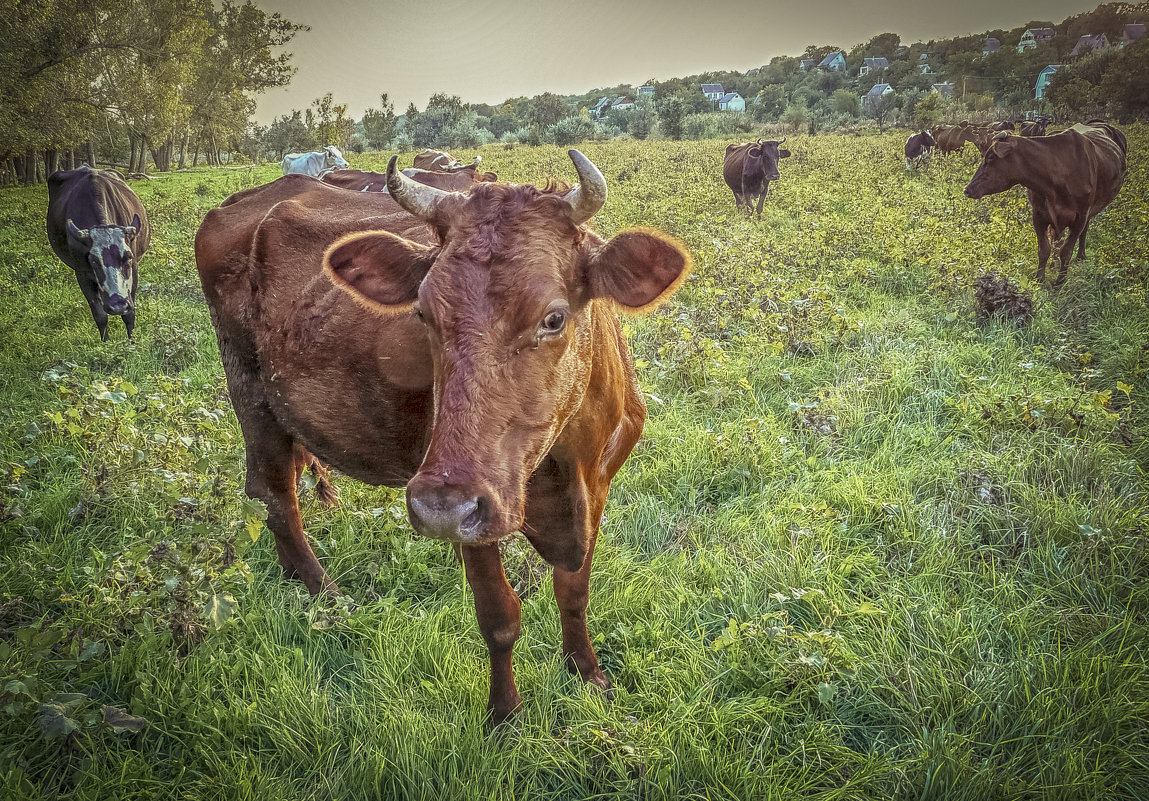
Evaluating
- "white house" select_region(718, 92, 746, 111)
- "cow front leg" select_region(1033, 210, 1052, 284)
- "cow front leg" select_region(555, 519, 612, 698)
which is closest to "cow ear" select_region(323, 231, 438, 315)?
"cow front leg" select_region(555, 519, 612, 698)

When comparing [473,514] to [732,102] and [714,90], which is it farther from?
[714,90]

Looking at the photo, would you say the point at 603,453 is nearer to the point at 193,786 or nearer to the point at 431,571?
the point at 431,571

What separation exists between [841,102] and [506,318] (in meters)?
52.3

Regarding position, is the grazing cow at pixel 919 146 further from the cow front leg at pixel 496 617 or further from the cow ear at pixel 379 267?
the cow front leg at pixel 496 617

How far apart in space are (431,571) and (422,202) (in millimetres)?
2283

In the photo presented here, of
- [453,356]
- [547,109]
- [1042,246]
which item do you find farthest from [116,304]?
[547,109]

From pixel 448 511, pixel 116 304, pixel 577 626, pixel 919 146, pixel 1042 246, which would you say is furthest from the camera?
pixel 919 146

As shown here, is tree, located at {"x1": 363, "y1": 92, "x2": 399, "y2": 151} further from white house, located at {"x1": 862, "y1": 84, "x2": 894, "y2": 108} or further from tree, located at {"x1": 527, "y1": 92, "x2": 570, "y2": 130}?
white house, located at {"x1": 862, "y1": 84, "x2": 894, "y2": 108}

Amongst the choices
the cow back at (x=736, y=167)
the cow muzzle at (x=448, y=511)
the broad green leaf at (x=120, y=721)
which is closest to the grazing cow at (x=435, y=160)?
the cow back at (x=736, y=167)

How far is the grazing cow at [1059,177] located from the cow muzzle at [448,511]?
374 inches

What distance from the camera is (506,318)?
5.96ft

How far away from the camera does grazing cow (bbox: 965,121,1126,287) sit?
8719 millimetres

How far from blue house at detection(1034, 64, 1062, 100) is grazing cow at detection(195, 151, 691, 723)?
78.8ft

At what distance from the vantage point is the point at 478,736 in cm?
246
